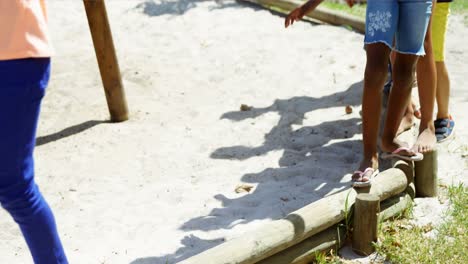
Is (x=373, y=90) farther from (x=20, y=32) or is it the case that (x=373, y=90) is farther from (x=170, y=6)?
(x=170, y=6)

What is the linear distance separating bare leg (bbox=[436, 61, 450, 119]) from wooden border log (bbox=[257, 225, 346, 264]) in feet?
4.90

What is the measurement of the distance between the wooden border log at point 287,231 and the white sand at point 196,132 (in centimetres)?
50

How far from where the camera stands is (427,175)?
11.7ft

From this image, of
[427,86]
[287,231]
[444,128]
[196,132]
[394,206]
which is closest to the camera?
[287,231]

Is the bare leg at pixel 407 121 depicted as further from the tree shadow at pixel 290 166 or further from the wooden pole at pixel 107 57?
the wooden pole at pixel 107 57

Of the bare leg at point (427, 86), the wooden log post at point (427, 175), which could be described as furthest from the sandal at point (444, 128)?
the wooden log post at point (427, 175)

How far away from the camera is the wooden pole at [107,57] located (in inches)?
198

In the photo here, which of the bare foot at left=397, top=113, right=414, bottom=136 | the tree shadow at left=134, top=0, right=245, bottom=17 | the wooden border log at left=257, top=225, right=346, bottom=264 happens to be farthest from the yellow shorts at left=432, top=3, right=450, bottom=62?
the tree shadow at left=134, top=0, right=245, bottom=17

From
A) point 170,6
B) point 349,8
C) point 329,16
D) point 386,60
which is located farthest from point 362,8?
point 386,60

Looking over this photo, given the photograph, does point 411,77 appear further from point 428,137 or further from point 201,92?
point 201,92

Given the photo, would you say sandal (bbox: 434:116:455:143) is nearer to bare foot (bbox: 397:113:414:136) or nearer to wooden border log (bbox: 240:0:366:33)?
bare foot (bbox: 397:113:414:136)

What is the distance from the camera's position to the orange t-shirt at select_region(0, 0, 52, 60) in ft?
6.98

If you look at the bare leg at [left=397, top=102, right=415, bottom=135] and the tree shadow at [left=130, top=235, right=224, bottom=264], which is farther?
the bare leg at [left=397, top=102, right=415, bottom=135]

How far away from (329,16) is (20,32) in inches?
207
